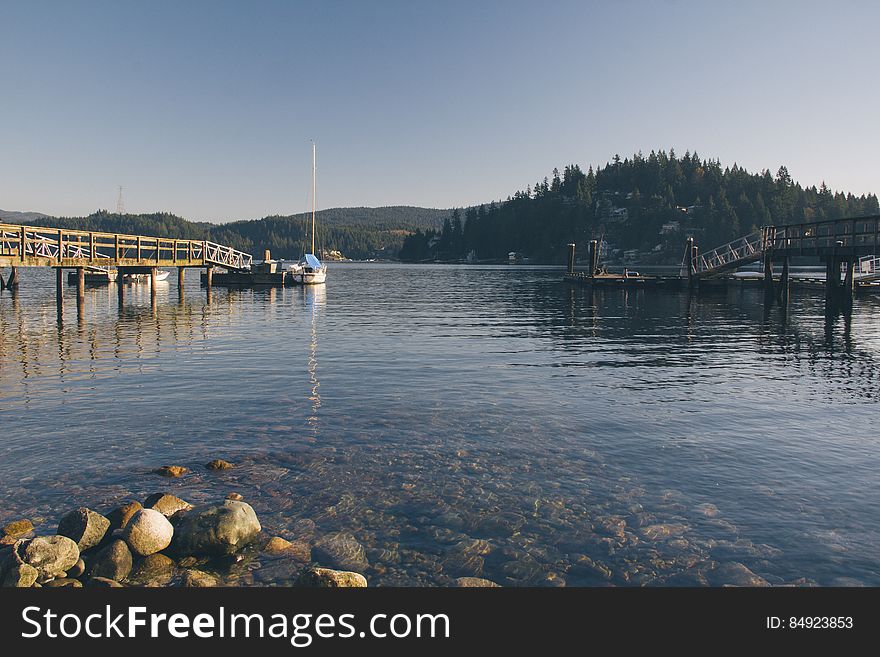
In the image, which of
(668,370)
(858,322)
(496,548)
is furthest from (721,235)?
(496,548)

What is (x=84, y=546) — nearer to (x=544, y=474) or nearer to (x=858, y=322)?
(x=544, y=474)

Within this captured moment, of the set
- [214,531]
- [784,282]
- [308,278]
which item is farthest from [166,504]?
[308,278]

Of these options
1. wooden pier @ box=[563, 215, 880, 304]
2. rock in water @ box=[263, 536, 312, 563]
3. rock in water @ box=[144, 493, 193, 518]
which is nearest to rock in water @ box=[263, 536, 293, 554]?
rock in water @ box=[263, 536, 312, 563]

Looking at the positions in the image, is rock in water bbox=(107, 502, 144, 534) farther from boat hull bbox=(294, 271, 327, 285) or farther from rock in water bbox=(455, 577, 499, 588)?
boat hull bbox=(294, 271, 327, 285)

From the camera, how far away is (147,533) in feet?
26.1

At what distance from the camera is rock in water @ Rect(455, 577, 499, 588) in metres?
7.32

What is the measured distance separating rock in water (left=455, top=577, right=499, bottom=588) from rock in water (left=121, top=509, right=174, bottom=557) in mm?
3827

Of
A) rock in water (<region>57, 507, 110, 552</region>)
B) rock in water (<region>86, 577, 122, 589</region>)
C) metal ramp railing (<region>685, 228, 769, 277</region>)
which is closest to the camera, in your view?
rock in water (<region>86, 577, 122, 589</region>)

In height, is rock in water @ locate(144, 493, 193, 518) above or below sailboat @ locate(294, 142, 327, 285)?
below

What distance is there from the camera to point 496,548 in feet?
27.1

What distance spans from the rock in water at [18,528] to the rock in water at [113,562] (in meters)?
1.50

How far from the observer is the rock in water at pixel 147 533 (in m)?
7.89

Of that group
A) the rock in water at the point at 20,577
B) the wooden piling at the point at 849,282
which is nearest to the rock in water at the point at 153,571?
the rock in water at the point at 20,577
